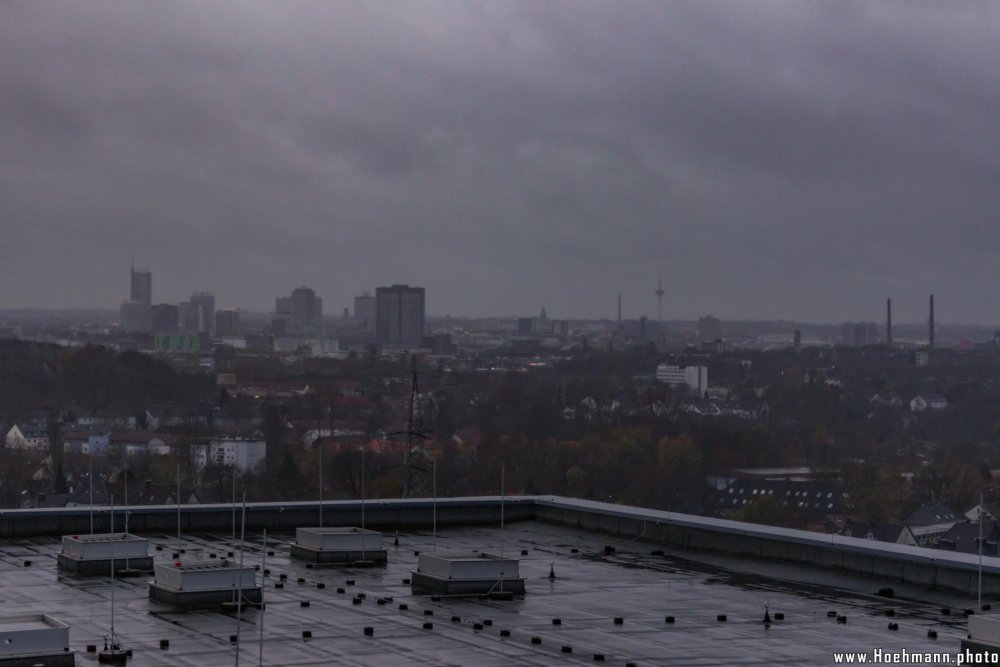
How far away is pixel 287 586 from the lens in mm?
28641

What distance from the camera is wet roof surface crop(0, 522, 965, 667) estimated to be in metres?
22.2

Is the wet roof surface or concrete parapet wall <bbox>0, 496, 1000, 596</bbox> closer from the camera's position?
the wet roof surface

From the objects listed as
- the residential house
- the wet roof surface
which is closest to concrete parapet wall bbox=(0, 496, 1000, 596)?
the wet roof surface

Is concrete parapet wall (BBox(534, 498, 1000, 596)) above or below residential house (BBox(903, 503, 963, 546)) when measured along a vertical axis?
above

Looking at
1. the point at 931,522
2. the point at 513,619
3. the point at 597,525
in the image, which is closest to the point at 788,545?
the point at 597,525

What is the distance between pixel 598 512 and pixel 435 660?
17196mm

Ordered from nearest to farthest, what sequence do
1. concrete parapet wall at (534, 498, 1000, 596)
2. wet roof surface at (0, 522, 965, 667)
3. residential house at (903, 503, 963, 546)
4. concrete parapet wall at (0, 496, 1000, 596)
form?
wet roof surface at (0, 522, 965, 667) → concrete parapet wall at (534, 498, 1000, 596) → concrete parapet wall at (0, 496, 1000, 596) → residential house at (903, 503, 963, 546)

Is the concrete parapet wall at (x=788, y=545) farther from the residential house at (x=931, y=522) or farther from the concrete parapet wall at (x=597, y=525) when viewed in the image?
the residential house at (x=931, y=522)

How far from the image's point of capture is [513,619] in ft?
83.1

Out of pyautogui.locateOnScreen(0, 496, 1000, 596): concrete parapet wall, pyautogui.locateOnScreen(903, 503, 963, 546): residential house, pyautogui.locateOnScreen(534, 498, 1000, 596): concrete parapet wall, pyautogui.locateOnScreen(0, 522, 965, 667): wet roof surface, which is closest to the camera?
pyautogui.locateOnScreen(0, 522, 965, 667): wet roof surface

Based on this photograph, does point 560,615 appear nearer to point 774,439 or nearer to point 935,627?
point 935,627

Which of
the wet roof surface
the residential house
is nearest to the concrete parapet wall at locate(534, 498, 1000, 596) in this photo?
the wet roof surface

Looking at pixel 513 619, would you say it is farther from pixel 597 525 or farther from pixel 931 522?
pixel 931 522

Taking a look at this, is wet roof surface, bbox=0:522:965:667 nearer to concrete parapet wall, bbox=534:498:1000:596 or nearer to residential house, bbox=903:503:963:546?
concrete parapet wall, bbox=534:498:1000:596
